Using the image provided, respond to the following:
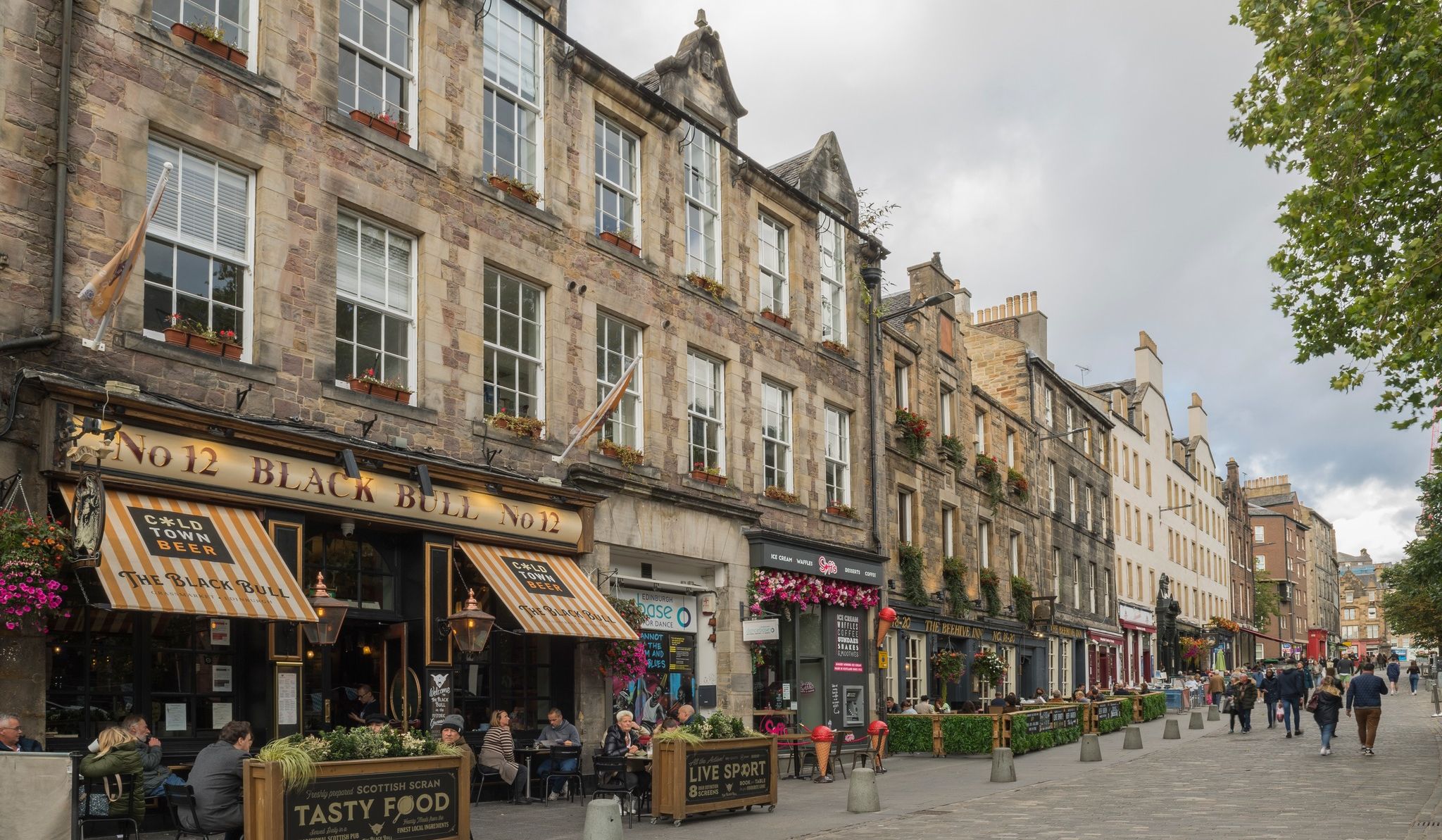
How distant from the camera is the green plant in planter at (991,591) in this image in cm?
3453

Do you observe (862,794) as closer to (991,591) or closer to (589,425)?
(589,425)

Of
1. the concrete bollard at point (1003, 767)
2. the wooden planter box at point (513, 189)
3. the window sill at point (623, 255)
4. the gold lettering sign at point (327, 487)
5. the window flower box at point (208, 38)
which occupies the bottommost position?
the concrete bollard at point (1003, 767)

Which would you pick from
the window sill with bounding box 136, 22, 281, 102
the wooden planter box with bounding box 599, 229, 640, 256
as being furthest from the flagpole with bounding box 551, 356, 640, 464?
the window sill with bounding box 136, 22, 281, 102

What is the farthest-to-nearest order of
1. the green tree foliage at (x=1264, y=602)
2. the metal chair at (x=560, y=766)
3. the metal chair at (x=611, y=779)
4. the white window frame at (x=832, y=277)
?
the green tree foliage at (x=1264, y=602)
the white window frame at (x=832, y=277)
the metal chair at (x=560, y=766)
the metal chair at (x=611, y=779)

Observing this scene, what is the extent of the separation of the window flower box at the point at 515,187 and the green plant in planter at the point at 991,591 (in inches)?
790

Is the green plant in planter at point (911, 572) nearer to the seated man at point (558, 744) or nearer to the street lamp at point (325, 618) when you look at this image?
the seated man at point (558, 744)

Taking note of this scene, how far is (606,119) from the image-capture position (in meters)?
20.3

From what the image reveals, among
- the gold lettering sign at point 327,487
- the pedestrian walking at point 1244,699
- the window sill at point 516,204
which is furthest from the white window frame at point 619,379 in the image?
the pedestrian walking at point 1244,699

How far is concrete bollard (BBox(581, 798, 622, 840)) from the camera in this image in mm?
10484

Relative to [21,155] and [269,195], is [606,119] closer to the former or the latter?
[269,195]

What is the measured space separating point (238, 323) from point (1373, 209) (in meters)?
13.6

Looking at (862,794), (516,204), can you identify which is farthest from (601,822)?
(516,204)

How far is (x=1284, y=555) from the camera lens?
107m

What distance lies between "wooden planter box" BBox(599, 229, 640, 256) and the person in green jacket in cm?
1059
